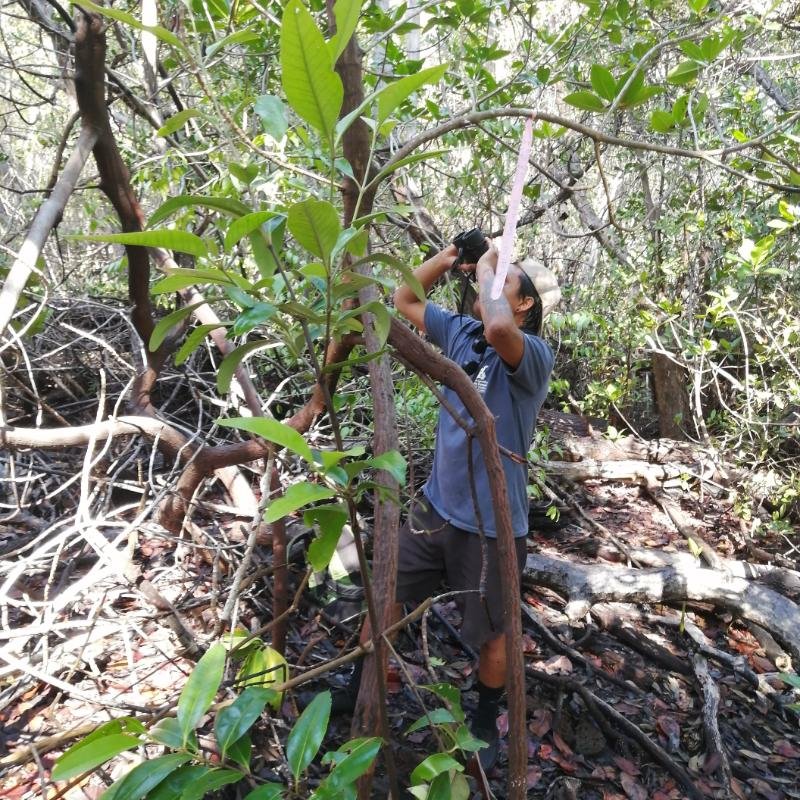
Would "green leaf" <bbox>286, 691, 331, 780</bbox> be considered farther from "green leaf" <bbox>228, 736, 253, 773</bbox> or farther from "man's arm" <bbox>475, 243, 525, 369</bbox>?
"man's arm" <bbox>475, 243, 525, 369</bbox>

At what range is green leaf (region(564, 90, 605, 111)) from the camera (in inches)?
51.3

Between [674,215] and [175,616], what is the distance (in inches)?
196

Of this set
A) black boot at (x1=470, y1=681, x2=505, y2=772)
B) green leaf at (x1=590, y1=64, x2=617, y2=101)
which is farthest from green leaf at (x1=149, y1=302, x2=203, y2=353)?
black boot at (x1=470, y1=681, x2=505, y2=772)

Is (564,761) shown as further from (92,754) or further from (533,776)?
(92,754)

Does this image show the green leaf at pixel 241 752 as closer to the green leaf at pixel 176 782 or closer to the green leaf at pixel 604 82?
the green leaf at pixel 176 782

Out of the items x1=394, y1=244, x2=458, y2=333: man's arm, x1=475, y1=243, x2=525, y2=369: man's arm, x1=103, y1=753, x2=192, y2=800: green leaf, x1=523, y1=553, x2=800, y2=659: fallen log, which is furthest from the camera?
x1=523, y1=553, x2=800, y2=659: fallen log

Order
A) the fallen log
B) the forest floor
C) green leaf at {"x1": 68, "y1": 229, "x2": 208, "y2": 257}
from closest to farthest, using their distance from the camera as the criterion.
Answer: green leaf at {"x1": 68, "y1": 229, "x2": 208, "y2": 257}
the forest floor
the fallen log

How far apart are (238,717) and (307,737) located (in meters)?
0.11

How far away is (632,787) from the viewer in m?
2.25

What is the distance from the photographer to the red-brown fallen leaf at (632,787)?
2.21 m

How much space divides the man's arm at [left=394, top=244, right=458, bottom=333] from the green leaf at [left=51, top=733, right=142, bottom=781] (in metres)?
1.68

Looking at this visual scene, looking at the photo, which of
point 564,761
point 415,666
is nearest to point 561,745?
point 564,761

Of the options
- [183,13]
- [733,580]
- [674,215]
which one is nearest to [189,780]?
[183,13]

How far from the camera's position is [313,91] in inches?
26.9
